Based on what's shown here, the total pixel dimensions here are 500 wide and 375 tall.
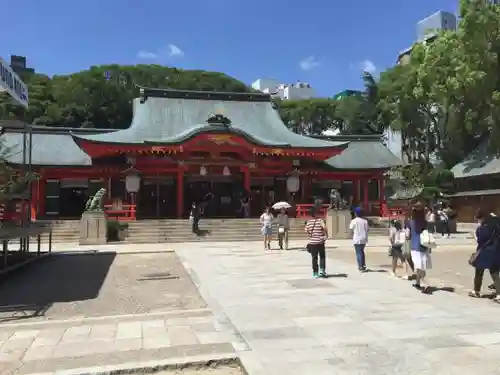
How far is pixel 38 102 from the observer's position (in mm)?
48562

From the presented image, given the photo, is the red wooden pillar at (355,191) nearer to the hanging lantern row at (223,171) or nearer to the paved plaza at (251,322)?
the hanging lantern row at (223,171)

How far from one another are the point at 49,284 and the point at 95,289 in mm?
1546

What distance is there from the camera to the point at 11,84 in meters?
10.0

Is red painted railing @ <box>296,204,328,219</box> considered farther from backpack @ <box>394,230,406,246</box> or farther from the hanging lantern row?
backpack @ <box>394,230,406,246</box>

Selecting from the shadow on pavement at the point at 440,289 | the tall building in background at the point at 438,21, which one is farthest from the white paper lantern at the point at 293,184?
the tall building in background at the point at 438,21

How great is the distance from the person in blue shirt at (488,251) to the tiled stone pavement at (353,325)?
1.72 feet

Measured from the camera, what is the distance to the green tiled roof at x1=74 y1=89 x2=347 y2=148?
99.6 ft

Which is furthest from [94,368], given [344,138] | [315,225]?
[344,138]

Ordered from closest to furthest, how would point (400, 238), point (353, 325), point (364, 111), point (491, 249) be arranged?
1. point (353, 325)
2. point (491, 249)
3. point (400, 238)
4. point (364, 111)

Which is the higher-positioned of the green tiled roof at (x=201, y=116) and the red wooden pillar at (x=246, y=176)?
the green tiled roof at (x=201, y=116)

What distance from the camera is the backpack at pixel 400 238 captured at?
10.8 meters

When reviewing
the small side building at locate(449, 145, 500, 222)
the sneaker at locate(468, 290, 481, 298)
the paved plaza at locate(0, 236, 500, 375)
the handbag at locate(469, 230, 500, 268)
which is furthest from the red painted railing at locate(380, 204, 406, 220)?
the handbag at locate(469, 230, 500, 268)

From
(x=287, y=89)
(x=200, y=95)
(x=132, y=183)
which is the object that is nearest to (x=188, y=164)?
(x=132, y=183)

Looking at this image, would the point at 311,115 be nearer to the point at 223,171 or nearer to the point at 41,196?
the point at 223,171
